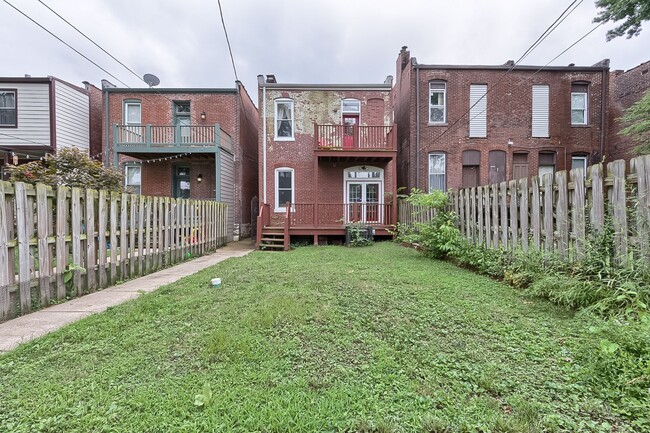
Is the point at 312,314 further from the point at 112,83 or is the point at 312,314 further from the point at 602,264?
the point at 112,83

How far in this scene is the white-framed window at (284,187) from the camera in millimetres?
14023

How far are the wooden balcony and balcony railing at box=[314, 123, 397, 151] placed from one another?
432 centimetres

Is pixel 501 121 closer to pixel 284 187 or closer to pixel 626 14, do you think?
pixel 626 14

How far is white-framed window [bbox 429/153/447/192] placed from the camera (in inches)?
565

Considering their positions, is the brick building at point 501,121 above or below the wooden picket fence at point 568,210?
above

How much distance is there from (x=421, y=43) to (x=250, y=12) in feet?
30.6

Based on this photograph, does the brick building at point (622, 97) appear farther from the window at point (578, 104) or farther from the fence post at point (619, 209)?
the fence post at point (619, 209)

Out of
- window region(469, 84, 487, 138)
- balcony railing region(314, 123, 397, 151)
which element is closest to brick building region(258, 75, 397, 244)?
balcony railing region(314, 123, 397, 151)

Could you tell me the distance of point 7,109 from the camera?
44.4 feet

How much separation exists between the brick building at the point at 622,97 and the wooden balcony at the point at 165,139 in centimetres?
1720

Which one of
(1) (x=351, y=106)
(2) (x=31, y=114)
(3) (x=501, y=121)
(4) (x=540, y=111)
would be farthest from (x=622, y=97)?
(2) (x=31, y=114)

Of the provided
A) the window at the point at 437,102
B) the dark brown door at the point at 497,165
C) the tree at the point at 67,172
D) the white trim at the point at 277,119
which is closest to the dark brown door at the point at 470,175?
the dark brown door at the point at 497,165

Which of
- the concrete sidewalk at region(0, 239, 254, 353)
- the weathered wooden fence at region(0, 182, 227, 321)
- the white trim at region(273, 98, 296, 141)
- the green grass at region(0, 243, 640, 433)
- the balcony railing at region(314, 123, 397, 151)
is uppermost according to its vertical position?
the white trim at region(273, 98, 296, 141)

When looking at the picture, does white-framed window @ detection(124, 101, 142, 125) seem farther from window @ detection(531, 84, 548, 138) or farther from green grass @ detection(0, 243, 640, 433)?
window @ detection(531, 84, 548, 138)
